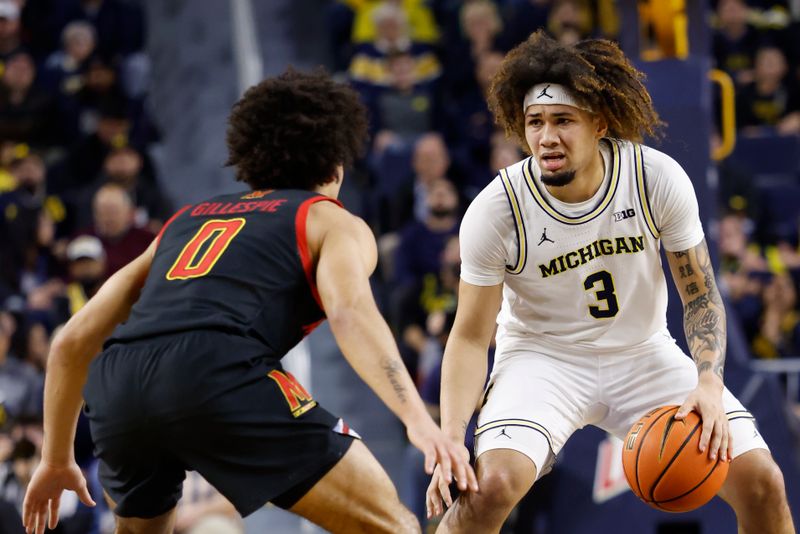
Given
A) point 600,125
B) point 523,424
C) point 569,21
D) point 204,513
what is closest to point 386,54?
point 569,21

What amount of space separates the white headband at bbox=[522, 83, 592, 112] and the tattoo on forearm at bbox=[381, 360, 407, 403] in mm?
1478

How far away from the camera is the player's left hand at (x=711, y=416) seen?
14.7 ft

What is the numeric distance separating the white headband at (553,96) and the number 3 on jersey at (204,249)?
4.41ft

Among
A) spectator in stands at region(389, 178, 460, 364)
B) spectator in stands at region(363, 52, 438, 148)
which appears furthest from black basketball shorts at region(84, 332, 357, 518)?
spectator in stands at region(363, 52, 438, 148)

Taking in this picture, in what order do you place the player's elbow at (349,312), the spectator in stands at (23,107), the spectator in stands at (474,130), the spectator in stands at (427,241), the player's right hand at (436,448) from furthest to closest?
the spectator in stands at (23,107) < the spectator in stands at (474,130) < the spectator in stands at (427,241) < the player's elbow at (349,312) < the player's right hand at (436,448)

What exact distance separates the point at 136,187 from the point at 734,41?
5.47m

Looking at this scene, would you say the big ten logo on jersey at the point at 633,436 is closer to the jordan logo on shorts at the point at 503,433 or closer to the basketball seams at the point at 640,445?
the basketball seams at the point at 640,445

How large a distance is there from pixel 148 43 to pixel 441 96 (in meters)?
3.49

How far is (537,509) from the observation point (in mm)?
7348

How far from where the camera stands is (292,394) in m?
3.92

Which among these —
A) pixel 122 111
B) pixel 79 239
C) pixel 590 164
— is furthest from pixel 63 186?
pixel 590 164

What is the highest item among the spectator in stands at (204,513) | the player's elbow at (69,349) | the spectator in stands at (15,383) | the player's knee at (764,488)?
the player's elbow at (69,349)

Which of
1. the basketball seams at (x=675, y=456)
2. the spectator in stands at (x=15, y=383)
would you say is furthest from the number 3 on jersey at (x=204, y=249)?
the spectator in stands at (x=15, y=383)

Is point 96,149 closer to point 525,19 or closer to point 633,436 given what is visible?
point 525,19
